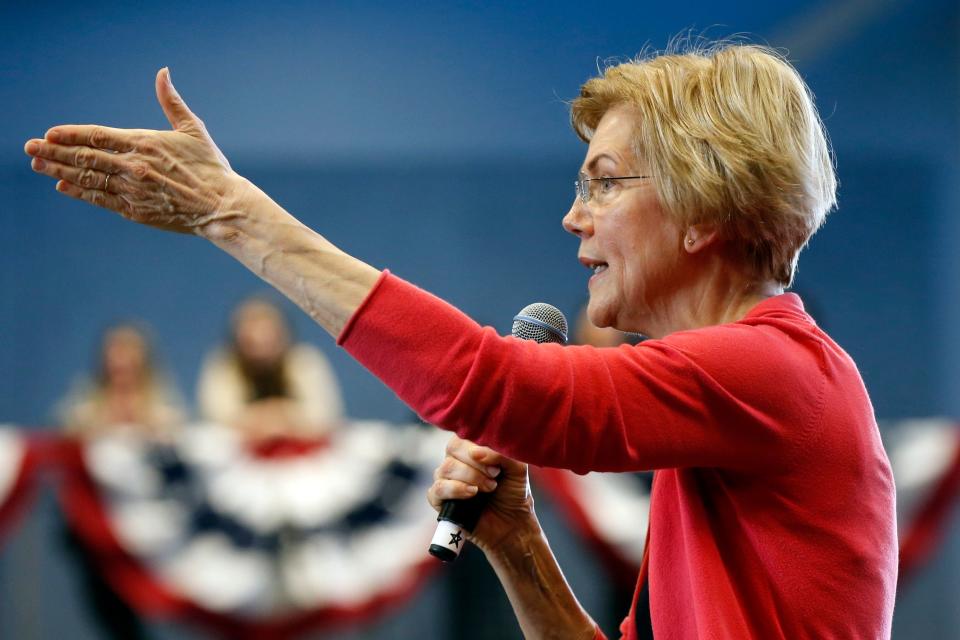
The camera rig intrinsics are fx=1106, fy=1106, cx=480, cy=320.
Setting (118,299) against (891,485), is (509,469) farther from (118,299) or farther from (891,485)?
(118,299)

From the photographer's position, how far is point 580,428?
3.94 ft

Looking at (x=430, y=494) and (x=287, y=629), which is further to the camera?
(x=287, y=629)

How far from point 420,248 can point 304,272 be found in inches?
192

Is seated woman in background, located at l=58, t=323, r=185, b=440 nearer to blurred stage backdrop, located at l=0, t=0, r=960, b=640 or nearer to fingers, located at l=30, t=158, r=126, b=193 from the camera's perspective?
blurred stage backdrop, located at l=0, t=0, r=960, b=640

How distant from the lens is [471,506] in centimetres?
160

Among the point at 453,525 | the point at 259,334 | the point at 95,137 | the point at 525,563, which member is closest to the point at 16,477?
the point at 259,334

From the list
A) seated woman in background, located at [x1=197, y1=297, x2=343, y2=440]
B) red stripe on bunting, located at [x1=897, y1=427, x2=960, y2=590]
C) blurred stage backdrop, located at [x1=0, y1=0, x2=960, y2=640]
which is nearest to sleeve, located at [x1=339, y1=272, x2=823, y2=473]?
red stripe on bunting, located at [x1=897, y1=427, x2=960, y2=590]

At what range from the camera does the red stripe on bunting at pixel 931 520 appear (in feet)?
13.7

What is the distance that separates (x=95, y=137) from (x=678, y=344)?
72 cm

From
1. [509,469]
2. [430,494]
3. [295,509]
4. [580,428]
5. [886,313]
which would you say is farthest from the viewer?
[886,313]

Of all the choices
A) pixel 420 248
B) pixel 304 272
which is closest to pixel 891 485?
pixel 304 272

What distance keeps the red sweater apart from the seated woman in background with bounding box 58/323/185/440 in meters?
3.86

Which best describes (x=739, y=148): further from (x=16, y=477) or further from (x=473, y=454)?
(x=16, y=477)

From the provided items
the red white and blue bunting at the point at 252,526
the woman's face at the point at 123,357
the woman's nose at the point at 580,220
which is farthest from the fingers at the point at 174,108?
the woman's face at the point at 123,357
